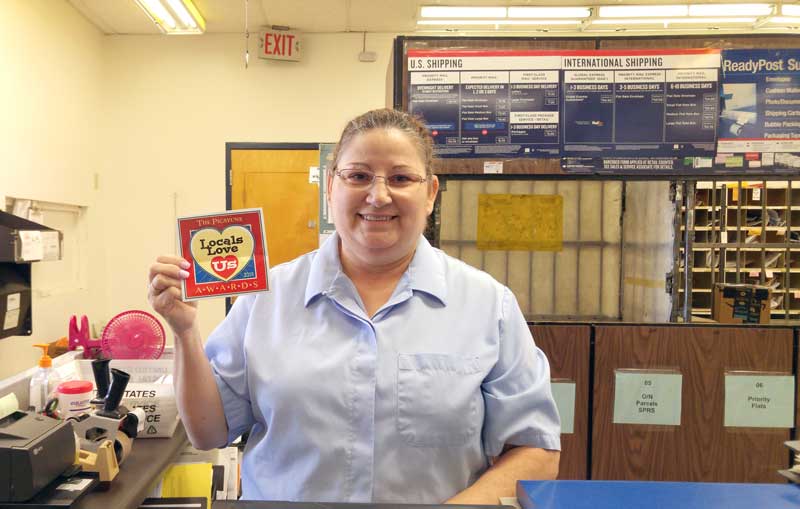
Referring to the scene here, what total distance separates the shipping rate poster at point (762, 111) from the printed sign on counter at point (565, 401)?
0.95 meters

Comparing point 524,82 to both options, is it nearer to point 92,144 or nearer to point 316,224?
point 316,224

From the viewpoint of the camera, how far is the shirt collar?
1.25m

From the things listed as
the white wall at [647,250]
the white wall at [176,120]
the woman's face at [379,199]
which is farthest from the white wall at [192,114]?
the woman's face at [379,199]

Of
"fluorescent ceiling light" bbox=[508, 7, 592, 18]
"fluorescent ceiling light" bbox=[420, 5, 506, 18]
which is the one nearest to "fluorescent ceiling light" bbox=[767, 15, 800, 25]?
"fluorescent ceiling light" bbox=[508, 7, 592, 18]

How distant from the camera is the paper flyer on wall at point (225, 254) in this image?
3.61 feet

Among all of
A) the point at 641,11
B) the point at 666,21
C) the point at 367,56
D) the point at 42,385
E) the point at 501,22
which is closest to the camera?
the point at 42,385

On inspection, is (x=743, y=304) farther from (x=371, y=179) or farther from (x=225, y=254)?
(x=225, y=254)

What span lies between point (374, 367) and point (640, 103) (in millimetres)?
1374

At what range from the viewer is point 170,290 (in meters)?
1.09

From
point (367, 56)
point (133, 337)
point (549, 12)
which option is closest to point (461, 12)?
point (549, 12)

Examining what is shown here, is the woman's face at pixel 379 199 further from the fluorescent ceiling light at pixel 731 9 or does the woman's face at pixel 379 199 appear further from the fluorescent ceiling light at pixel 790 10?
the fluorescent ceiling light at pixel 790 10

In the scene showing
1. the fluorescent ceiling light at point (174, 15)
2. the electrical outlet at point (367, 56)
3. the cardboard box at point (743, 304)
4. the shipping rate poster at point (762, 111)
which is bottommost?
the cardboard box at point (743, 304)

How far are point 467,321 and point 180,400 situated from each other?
0.71 meters

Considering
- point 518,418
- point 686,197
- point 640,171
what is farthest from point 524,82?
point 518,418
